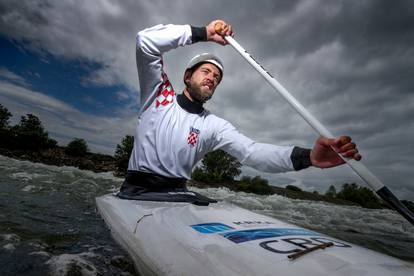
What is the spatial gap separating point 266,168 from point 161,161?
1.30 meters

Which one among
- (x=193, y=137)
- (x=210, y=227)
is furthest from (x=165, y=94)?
(x=210, y=227)

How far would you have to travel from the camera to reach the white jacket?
305cm

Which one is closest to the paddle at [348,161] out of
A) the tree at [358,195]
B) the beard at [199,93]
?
the beard at [199,93]

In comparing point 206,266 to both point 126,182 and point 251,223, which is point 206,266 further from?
point 126,182

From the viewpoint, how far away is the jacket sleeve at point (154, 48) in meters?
3.03

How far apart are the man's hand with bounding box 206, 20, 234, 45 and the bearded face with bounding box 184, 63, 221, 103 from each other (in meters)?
0.37

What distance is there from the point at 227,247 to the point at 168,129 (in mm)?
Result: 1959

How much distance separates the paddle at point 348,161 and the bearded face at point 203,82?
52cm

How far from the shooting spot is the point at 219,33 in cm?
340

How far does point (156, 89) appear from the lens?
331 cm

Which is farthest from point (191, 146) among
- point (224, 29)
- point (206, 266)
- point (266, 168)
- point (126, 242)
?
point (206, 266)

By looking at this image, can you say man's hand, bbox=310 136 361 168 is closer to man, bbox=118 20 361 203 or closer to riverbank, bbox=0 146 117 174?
man, bbox=118 20 361 203

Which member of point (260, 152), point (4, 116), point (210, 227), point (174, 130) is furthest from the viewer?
point (4, 116)

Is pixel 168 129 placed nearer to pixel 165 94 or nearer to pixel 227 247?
pixel 165 94
